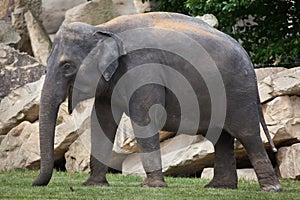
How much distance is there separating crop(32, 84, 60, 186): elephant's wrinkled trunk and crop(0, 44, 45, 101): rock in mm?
5527

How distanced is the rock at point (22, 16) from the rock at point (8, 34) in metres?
0.54

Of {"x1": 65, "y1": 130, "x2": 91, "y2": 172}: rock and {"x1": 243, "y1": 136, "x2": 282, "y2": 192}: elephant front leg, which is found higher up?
{"x1": 243, "y1": 136, "x2": 282, "y2": 192}: elephant front leg

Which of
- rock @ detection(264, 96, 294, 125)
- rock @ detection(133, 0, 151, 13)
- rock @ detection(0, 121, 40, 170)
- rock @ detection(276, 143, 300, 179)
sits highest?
rock @ detection(264, 96, 294, 125)

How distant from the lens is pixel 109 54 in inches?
368

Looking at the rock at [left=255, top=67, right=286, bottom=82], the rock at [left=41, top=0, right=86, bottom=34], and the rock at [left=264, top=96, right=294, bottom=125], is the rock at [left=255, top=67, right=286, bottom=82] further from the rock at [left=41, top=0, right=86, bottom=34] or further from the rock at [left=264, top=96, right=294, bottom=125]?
the rock at [left=41, top=0, right=86, bottom=34]

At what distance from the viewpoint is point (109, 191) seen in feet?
29.5

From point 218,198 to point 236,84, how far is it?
1.56m

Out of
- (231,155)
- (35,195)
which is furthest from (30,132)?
(35,195)

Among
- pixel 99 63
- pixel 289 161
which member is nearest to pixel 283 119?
pixel 289 161

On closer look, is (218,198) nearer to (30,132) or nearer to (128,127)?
(128,127)

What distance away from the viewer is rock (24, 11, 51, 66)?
1828 cm

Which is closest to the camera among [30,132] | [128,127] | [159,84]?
[159,84]

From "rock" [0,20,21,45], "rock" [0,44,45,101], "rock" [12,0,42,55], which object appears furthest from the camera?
"rock" [12,0,42,55]

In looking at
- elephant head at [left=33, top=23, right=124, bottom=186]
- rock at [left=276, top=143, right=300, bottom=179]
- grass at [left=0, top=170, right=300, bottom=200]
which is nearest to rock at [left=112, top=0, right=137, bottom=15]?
rock at [left=276, top=143, right=300, bottom=179]
